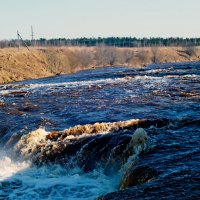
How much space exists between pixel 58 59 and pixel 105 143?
70282 millimetres

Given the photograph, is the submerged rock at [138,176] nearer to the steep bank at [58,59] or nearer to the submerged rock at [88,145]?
the submerged rock at [88,145]

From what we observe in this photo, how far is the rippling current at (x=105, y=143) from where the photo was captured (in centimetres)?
1224

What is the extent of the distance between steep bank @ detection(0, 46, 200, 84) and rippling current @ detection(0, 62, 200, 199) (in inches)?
1233

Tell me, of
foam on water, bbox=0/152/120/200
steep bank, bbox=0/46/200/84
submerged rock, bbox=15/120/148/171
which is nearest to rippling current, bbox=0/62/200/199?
foam on water, bbox=0/152/120/200

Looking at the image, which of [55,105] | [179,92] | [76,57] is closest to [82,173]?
[55,105]

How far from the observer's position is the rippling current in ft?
40.2

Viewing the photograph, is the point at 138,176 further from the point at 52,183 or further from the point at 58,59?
the point at 58,59

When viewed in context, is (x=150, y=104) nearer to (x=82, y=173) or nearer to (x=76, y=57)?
(x=82, y=173)

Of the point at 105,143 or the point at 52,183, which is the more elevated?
the point at 105,143

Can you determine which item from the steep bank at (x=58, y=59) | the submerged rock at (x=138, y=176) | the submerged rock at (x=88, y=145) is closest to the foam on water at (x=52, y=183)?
the submerged rock at (x=88, y=145)

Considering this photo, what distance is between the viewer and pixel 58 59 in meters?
86.9

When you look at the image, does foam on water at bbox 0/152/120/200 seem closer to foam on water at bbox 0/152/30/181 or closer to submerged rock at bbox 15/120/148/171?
foam on water at bbox 0/152/30/181

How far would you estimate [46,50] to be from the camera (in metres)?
92.8

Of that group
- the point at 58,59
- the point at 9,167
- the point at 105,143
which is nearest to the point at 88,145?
the point at 105,143
